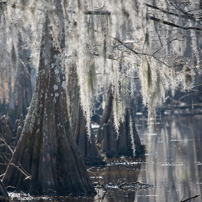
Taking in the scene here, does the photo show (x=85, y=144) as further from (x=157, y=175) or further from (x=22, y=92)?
(x=22, y=92)

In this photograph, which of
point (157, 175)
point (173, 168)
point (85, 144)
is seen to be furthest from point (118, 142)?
point (157, 175)

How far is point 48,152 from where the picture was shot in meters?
8.01

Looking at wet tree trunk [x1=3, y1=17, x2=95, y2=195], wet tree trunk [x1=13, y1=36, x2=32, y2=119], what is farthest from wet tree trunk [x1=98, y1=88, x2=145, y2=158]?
wet tree trunk [x1=13, y1=36, x2=32, y2=119]

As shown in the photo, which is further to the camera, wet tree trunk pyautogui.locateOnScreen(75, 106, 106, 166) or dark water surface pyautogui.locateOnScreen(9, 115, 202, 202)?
wet tree trunk pyautogui.locateOnScreen(75, 106, 106, 166)

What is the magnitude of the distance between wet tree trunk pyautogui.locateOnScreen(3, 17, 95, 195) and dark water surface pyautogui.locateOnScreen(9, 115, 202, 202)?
13.0 inches

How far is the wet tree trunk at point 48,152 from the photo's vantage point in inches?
313

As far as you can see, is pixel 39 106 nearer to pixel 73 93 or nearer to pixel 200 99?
pixel 73 93

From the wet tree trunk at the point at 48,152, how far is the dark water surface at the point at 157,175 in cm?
33

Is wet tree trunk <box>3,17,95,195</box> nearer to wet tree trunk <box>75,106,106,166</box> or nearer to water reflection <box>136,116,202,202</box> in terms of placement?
water reflection <box>136,116,202,202</box>

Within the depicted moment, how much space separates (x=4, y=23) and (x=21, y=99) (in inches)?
649

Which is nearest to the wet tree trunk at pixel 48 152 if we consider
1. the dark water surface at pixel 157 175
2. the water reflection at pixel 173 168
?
the dark water surface at pixel 157 175

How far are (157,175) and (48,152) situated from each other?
324 cm

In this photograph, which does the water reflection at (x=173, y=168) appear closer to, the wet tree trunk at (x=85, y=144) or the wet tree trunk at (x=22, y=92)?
the wet tree trunk at (x=85, y=144)

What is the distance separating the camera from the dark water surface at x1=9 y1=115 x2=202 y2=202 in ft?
26.4
